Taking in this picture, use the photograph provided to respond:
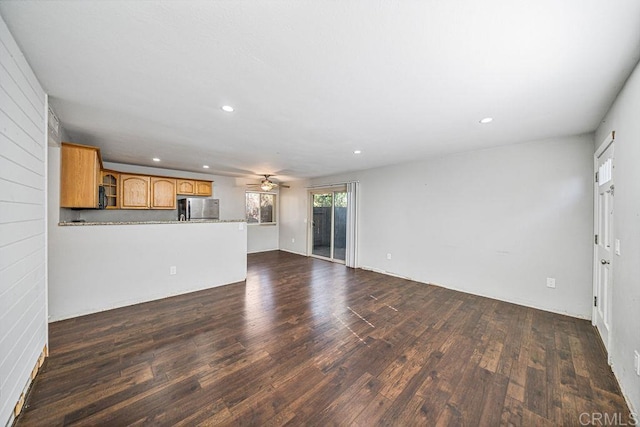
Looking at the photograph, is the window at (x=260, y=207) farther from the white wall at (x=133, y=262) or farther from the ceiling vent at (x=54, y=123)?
the ceiling vent at (x=54, y=123)

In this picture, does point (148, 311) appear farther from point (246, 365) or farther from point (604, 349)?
point (604, 349)

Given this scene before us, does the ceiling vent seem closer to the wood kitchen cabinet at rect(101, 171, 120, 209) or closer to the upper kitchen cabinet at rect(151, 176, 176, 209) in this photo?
the wood kitchen cabinet at rect(101, 171, 120, 209)

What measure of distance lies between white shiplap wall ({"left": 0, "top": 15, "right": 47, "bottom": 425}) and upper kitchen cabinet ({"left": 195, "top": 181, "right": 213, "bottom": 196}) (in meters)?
4.00

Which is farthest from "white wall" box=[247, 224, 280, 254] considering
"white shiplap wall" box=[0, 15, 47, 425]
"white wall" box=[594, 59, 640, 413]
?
"white wall" box=[594, 59, 640, 413]

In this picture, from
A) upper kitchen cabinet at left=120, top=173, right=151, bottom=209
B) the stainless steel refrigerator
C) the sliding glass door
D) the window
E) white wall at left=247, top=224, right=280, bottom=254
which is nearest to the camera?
upper kitchen cabinet at left=120, top=173, right=151, bottom=209

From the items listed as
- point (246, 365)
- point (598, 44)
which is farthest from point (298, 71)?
point (246, 365)

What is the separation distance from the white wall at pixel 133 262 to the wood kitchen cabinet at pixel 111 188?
6.96ft

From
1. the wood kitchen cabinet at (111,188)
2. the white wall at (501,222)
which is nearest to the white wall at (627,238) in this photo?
the white wall at (501,222)

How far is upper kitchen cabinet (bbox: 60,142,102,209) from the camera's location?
2803 mm

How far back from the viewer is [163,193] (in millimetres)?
5352

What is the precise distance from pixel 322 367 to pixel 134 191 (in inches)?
208

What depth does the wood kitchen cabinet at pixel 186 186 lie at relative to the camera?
5.62 m

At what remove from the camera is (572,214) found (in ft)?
9.85

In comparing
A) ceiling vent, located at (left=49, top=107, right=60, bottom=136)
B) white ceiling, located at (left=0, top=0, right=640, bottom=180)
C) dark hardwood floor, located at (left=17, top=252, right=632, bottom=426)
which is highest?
white ceiling, located at (left=0, top=0, right=640, bottom=180)
